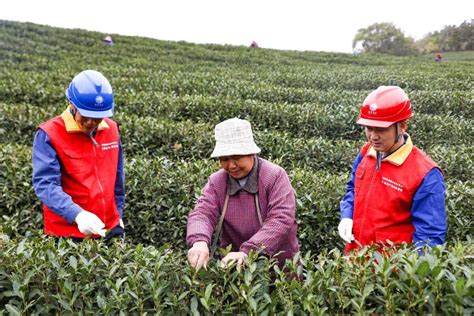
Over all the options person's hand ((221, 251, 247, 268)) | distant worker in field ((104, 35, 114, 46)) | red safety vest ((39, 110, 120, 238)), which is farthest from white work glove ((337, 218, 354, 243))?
distant worker in field ((104, 35, 114, 46))

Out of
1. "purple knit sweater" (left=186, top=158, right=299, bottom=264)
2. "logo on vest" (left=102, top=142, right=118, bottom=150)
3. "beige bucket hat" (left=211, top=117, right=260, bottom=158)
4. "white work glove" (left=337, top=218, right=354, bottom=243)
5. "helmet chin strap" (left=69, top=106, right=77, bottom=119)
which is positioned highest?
"helmet chin strap" (left=69, top=106, right=77, bottom=119)

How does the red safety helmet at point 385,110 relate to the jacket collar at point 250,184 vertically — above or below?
above

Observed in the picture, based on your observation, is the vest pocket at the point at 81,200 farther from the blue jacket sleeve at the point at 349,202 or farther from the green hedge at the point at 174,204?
the blue jacket sleeve at the point at 349,202

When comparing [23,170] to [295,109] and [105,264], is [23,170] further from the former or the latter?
[295,109]

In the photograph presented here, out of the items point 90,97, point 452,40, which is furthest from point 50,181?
point 452,40

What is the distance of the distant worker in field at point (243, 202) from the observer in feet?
7.11

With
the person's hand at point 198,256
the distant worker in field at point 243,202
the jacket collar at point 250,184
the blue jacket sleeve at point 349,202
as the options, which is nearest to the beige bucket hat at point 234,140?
the distant worker in field at point 243,202

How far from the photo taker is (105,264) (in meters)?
2.14

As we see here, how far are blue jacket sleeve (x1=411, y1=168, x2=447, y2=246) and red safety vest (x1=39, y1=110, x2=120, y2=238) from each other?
2.01 m

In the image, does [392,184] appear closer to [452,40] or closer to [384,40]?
[452,40]

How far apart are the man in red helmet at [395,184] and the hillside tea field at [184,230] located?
25cm

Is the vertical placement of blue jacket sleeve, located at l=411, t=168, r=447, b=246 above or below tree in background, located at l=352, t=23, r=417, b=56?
below

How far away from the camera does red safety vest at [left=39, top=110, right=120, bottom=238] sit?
269 centimetres

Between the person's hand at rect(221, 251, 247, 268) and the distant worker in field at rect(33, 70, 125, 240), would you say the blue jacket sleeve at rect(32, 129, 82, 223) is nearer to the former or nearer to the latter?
the distant worker in field at rect(33, 70, 125, 240)
